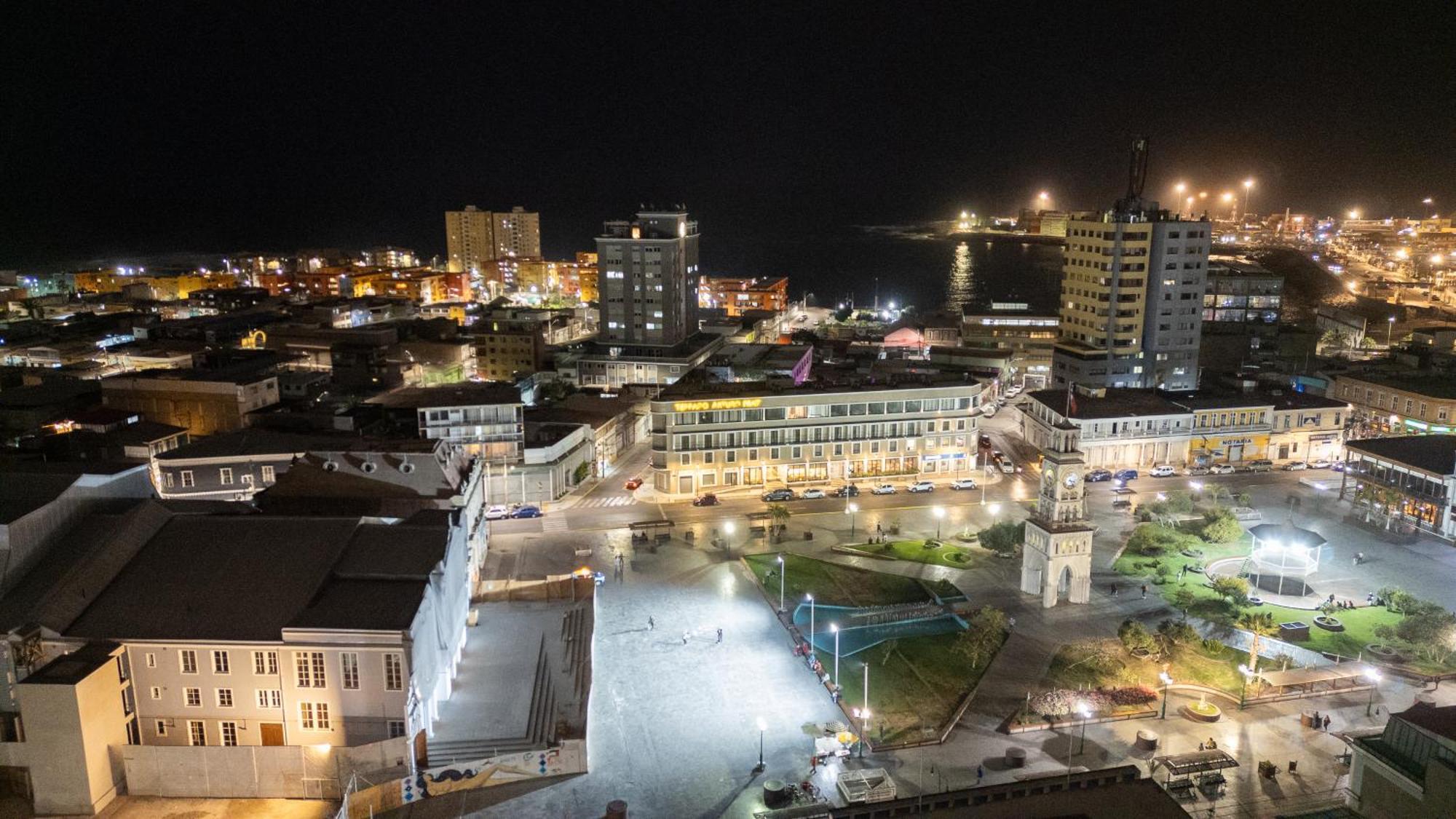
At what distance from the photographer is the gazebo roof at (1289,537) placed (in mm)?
47188

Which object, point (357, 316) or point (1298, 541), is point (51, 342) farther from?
point (1298, 541)

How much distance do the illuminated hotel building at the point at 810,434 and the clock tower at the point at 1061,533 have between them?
18.3m

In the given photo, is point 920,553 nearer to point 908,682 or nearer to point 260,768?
point 908,682

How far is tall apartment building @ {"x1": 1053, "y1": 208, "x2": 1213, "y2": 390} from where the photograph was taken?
81562 millimetres

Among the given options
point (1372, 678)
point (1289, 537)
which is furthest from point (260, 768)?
point (1289, 537)

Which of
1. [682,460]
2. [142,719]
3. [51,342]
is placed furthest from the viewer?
[51,342]

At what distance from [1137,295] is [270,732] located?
74960 millimetres

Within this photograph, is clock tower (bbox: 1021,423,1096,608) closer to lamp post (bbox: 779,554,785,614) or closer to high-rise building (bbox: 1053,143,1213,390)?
lamp post (bbox: 779,554,785,614)

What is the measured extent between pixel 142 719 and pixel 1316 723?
133ft

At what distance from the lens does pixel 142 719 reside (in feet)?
104

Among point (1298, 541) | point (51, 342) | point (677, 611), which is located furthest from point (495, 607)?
point (51, 342)

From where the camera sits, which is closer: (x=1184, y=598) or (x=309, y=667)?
(x=309, y=667)

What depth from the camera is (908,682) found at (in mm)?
37219

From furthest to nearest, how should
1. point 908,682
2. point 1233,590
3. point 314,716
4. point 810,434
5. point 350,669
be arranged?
point 810,434
point 1233,590
point 908,682
point 314,716
point 350,669
